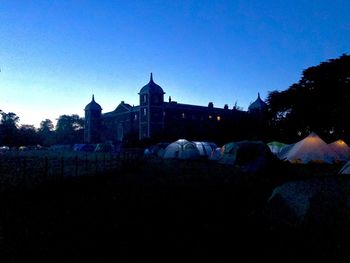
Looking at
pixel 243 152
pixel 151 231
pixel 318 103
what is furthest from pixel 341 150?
pixel 151 231

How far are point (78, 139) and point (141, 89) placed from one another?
42127 millimetres

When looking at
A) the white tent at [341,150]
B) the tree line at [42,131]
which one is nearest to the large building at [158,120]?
the tree line at [42,131]

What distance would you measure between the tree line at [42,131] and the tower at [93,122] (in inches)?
609

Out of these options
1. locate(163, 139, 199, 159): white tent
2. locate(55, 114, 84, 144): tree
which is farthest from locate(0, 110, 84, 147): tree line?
locate(163, 139, 199, 159): white tent

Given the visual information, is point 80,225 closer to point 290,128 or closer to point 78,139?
point 290,128

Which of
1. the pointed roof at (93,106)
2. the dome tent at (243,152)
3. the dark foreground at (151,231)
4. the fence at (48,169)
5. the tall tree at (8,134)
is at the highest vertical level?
the pointed roof at (93,106)

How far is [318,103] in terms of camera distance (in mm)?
37781

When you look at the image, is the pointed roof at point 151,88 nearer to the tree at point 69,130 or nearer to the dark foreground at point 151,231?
the tree at point 69,130

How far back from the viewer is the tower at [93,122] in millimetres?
91875

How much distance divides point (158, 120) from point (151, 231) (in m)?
67.5

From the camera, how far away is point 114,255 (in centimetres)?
471

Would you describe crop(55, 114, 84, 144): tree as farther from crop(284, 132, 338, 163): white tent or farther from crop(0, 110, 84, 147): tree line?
crop(284, 132, 338, 163): white tent

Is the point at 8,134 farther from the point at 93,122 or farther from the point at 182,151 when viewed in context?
the point at 182,151

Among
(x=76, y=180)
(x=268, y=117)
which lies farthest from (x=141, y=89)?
(x=76, y=180)
